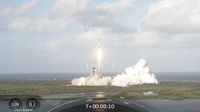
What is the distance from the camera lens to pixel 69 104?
10.3m

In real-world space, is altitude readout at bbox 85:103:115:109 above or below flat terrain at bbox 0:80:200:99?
below

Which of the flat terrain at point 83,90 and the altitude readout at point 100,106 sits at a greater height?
the flat terrain at point 83,90

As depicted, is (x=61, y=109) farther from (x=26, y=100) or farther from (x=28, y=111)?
(x=26, y=100)

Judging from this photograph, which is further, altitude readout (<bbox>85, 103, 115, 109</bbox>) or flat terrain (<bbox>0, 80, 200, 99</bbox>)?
flat terrain (<bbox>0, 80, 200, 99</bbox>)

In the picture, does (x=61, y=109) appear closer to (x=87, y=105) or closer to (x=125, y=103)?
(x=87, y=105)

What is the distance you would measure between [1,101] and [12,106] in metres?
4.60

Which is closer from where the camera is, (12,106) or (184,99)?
(12,106)

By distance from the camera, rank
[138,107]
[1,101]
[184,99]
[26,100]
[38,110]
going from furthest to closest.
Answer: [184,99] → [1,101] → [26,100] → [38,110] → [138,107]

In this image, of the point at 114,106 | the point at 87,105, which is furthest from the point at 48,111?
the point at 114,106

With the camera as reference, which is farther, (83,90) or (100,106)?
(83,90)

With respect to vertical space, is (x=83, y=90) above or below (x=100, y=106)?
above

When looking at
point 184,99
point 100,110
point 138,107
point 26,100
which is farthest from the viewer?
point 184,99

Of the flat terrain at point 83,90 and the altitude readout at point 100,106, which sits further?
the flat terrain at point 83,90

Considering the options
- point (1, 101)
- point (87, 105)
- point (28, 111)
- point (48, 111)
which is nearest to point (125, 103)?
point (87, 105)
